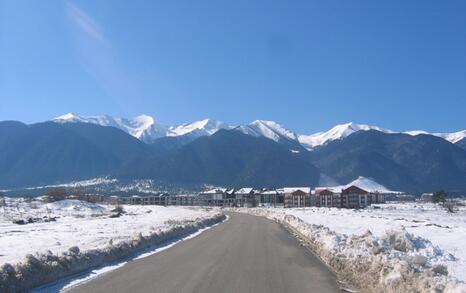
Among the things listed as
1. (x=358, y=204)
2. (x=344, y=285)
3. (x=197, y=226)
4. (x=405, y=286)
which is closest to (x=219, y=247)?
(x=344, y=285)

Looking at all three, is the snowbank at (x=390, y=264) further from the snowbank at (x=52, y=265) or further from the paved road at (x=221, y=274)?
the snowbank at (x=52, y=265)

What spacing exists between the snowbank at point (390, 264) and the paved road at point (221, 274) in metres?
0.65

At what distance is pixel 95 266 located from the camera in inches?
770

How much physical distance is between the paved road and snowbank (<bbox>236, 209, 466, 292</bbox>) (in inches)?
25.7

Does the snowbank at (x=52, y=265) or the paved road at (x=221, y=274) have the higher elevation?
the snowbank at (x=52, y=265)

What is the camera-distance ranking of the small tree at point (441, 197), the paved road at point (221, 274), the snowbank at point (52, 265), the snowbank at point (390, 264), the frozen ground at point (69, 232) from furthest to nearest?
1. the small tree at point (441, 197)
2. the frozen ground at point (69, 232)
3. the paved road at point (221, 274)
4. the snowbank at point (52, 265)
5. the snowbank at point (390, 264)

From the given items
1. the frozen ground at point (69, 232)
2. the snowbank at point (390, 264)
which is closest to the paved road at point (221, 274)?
the snowbank at point (390, 264)

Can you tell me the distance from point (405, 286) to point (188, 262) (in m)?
10.2

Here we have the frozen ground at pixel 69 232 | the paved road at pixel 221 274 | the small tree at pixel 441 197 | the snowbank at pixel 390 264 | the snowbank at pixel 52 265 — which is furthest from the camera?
the small tree at pixel 441 197

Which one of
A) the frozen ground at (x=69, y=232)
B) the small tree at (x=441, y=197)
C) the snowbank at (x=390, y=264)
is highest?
the small tree at (x=441, y=197)

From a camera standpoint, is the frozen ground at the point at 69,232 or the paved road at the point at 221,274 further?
the frozen ground at the point at 69,232

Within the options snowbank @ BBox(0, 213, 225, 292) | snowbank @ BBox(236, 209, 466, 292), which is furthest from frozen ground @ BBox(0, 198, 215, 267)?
snowbank @ BBox(236, 209, 466, 292)

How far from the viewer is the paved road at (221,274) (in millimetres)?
14469

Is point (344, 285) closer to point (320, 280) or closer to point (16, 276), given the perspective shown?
point (320, 280)
